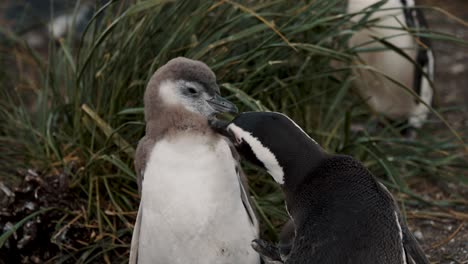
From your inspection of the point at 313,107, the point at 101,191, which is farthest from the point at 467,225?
the point at 101,191

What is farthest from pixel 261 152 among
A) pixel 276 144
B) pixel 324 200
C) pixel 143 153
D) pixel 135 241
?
pixel 135 241

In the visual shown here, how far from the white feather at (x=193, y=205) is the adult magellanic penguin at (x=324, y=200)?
0.17 m

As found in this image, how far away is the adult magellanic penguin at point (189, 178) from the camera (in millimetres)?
3320

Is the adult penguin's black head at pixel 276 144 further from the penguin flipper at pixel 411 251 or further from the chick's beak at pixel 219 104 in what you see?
the penguin flipper at pixel 411 251

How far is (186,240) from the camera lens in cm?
339

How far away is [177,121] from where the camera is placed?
11.0 ft

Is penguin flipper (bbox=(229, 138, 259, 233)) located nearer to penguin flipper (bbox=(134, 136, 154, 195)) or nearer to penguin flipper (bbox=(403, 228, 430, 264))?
penguin flipper (bbox=(134, 136, 154, 195))

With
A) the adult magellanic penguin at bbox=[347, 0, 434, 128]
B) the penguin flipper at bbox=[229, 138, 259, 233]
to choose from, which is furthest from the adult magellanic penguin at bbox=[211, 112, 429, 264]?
the adult magellanic penguin at bbox=[347, 0, 434, 128]

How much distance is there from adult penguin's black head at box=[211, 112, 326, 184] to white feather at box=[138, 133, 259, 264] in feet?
0.74

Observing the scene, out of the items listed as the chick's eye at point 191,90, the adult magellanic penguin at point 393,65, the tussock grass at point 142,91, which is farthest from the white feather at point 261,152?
the adult magellanic penguin at point 393,65

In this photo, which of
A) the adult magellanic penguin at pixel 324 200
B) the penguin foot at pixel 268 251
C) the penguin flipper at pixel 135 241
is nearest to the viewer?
the adult magellanic penguin at pixel 324 200

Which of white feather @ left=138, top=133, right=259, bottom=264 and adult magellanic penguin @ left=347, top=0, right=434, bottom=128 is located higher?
white feather @ left=138, top=133, right=259, bottom=264

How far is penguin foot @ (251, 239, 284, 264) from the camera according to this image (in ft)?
10.8

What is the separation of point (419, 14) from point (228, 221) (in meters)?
3.14
